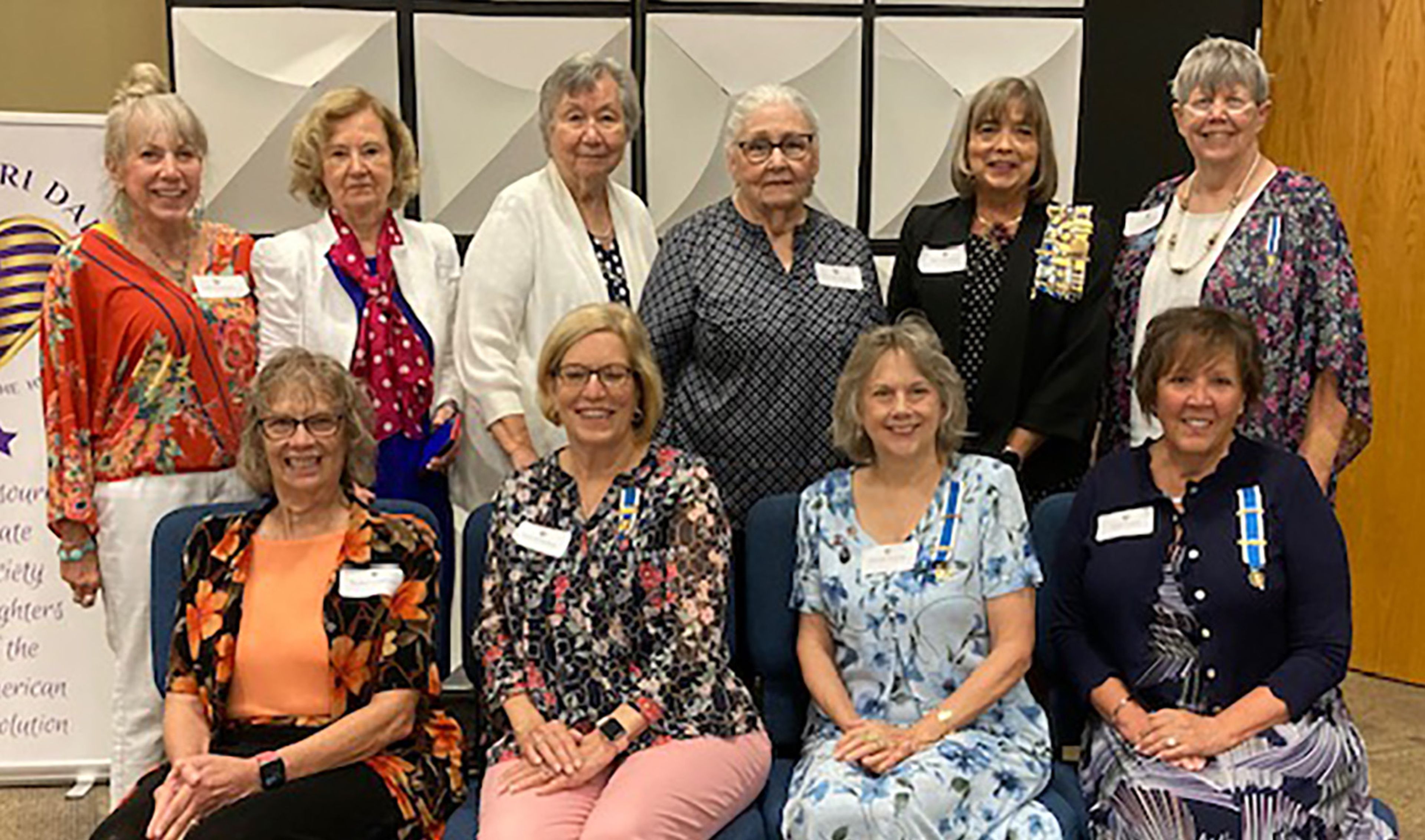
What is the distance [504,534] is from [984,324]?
1.16 m

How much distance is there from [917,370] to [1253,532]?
68 centimetres

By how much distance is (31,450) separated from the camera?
135 inches

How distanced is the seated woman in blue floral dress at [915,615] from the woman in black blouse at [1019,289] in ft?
1.03

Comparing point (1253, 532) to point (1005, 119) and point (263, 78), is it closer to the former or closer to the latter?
point (1005, 119)

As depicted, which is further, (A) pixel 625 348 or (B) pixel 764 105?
(B) pixel 764 105

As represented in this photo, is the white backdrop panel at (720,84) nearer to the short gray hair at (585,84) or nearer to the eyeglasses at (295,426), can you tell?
the short gray hair at (585,84)

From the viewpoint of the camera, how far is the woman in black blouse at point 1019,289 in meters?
2.78

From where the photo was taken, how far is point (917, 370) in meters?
2.42

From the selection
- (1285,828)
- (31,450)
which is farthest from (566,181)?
(1285,828)

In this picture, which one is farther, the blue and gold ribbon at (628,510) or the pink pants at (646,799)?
the blue and gold ribbon at (628,510)

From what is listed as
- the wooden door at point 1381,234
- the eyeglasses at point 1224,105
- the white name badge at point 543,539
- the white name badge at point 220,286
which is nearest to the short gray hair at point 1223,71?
the eyeglasses at point 1224,105

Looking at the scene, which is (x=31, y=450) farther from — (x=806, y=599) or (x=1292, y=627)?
(x=1292, y=627)

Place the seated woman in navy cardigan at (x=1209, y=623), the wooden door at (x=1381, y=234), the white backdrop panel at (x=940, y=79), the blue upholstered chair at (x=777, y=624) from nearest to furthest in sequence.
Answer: the seated woman in navy cardigan at (x=1209, y=623) < the blue upholstered chair at (x=777, y=624) < the white backdrop panel at (x=940, y=79) < the wooden door at (x=1381, y=234)

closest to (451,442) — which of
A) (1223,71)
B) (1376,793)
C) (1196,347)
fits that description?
(1196,347)
